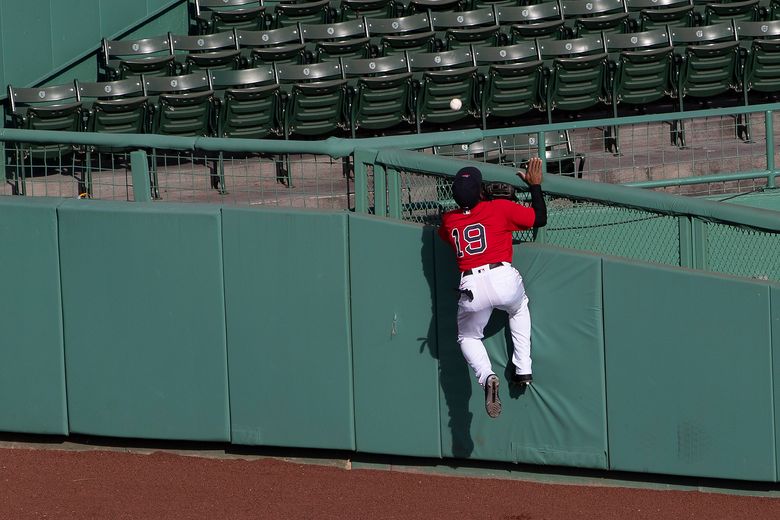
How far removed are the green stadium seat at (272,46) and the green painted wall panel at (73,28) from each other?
217 centimetres

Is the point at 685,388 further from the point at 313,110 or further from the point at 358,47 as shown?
the point at 358,47

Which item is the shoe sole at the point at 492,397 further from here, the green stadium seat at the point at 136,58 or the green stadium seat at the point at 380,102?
the green stadium seat at the point at 136,58

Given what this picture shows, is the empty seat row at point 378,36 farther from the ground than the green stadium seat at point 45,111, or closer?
farther from the ground

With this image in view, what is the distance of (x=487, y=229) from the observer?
19.5 ft

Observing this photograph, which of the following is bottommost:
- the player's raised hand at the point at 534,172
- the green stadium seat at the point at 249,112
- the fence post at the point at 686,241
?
the fence post at the point at 686,241

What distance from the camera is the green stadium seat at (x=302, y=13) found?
560 inches

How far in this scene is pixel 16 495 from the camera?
254 inches

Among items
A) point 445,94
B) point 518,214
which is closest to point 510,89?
point 445,94

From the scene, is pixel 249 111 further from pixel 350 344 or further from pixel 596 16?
pixel 350 344

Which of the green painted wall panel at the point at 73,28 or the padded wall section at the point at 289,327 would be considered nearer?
the padded wall section at the point at 289,327

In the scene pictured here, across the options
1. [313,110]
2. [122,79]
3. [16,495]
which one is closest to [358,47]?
[313,110]

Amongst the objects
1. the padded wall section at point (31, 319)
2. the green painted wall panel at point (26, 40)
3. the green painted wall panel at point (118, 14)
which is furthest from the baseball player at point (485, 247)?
the green painted wall panel at point (118, 14)

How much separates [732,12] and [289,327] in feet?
28.6

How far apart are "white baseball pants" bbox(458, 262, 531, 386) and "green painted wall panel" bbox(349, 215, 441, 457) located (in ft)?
1.29
